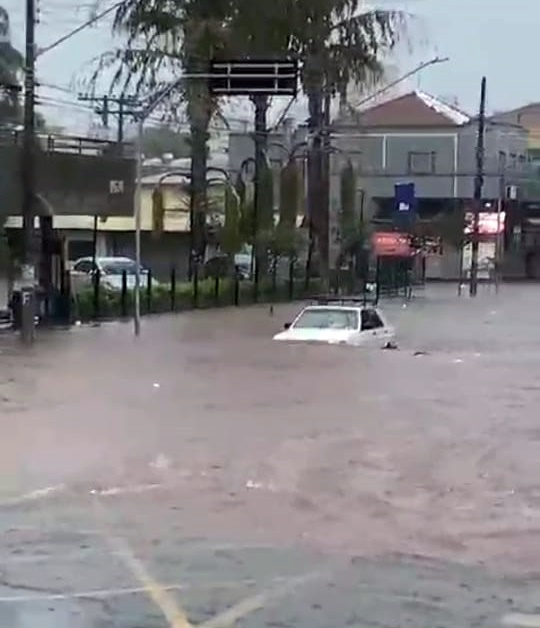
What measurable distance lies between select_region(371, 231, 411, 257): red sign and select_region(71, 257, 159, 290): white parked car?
1873 cm

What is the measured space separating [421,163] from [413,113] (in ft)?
12.3

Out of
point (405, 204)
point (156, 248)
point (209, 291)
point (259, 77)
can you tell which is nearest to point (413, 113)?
point (405, 204)

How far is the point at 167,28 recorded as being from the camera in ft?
182

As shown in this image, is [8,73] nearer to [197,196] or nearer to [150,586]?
[197,196]

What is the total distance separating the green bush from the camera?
149 ft

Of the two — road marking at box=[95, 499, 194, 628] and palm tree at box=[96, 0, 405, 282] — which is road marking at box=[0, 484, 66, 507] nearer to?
road marking at box=[95, 499, 194, 628]

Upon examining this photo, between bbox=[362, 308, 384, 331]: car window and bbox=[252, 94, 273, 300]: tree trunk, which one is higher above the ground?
bbox=[252, 94, 273, 300]: tree trunk

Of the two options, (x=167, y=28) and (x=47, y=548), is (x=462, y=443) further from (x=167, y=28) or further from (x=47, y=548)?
(x=167, y=28)

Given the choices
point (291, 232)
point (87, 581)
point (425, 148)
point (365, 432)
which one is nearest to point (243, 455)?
point (365, 432)

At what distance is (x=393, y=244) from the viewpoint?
80.3 metres

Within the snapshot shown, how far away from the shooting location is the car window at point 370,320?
36350 millimetres

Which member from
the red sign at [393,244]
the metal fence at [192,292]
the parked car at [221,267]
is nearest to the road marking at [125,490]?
the metal fence at [192,292]

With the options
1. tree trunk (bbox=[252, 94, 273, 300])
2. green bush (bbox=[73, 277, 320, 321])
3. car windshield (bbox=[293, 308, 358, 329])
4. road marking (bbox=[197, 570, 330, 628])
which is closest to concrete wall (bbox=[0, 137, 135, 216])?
green bush (bbox=[73, 277, 320, 321])

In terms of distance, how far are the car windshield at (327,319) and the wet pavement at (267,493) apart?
4.46m
